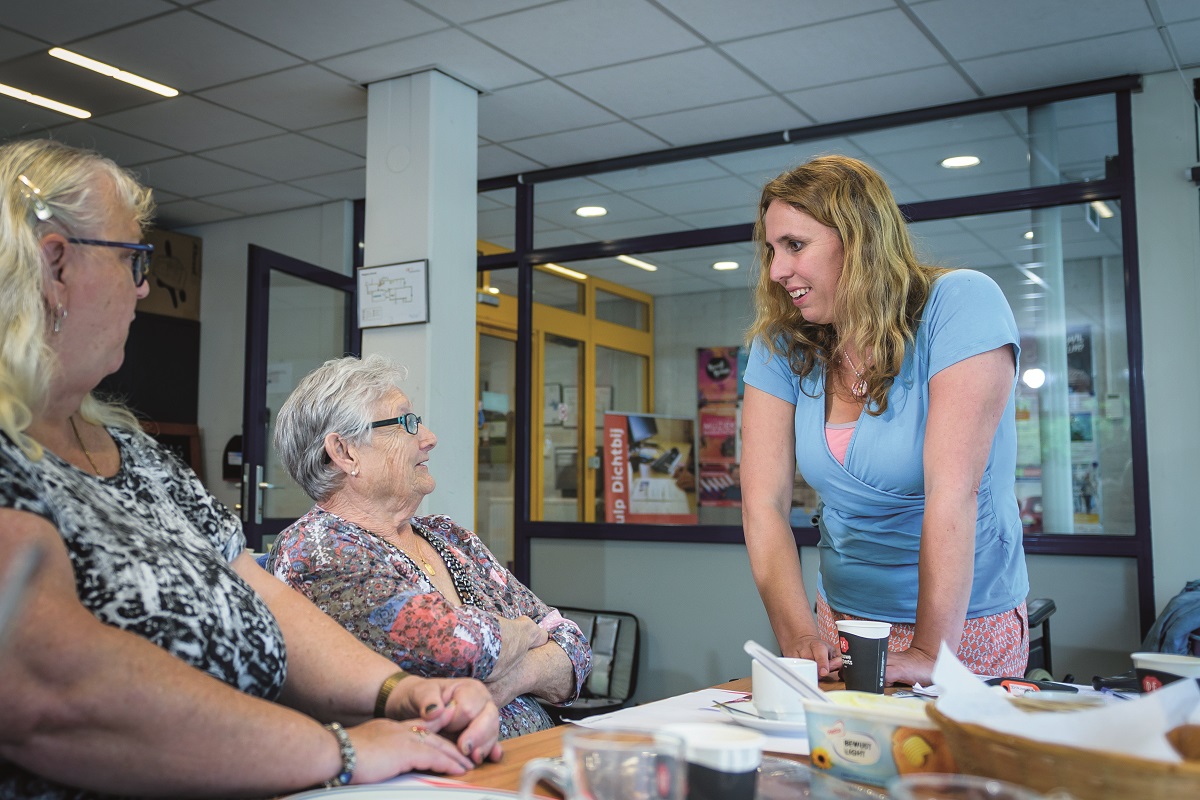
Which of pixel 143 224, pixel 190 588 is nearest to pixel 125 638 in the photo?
pixel 190 588

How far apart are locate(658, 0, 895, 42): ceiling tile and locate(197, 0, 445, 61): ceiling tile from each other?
0.93 m

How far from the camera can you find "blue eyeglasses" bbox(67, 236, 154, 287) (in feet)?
3.48

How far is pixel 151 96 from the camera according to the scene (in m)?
4.34

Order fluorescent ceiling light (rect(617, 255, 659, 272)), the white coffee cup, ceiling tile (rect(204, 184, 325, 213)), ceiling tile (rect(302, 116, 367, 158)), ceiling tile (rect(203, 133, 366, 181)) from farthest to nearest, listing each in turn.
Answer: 1. ceiling tile (rect(204, 184, 325, 213))
2. fluorescent ceiling light (rect(617, 255, 659, 272))
3. ceiling tile (rect(203, 133, 366, 181))
4. ceiling tile (rect(302, 116, 367, 158))
5. the white coffee cup

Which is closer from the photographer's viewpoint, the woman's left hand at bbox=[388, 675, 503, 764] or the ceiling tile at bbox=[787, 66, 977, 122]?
the woman's left hand at bbox=[388, 675, 503, 764]

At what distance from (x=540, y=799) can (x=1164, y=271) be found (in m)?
4.01

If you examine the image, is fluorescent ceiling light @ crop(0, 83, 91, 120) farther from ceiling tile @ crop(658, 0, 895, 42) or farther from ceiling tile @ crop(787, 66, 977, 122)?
ceiling tile @ crop(787, 66, 977, 122)

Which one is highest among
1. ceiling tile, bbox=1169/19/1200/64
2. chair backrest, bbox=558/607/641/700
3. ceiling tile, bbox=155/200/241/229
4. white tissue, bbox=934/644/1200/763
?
ceiling tile, bbox=1169/19/1200/64

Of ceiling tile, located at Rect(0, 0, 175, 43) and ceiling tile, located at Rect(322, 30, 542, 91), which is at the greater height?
ceiling tile, located at Rect(322, 30, 542, 91)

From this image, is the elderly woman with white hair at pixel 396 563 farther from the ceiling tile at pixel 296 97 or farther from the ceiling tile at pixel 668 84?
the ceiling tile at pixel 296 97

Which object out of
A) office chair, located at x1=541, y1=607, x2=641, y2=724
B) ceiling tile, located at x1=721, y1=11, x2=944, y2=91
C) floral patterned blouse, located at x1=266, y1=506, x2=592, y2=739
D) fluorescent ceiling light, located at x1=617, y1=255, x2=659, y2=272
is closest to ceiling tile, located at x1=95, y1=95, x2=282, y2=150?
fluorescent ceiling light, located at x1=617, y1=255, x2=659, y2=272

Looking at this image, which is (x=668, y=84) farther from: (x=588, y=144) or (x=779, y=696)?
(x=779, y=696)

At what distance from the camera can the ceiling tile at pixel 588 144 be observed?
4.76 metres

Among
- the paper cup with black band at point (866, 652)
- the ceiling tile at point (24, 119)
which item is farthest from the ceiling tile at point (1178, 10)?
the ceiling tile at point (24, 119)
